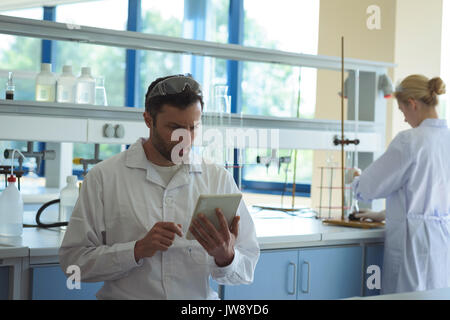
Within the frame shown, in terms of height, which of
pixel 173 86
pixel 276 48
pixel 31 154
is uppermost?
pixel 276 48

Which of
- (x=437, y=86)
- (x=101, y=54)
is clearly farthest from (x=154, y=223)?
(x=101, y=54)

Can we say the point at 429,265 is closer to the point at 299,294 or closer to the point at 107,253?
the point at 299,294

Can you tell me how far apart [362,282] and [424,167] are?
0.69 metres

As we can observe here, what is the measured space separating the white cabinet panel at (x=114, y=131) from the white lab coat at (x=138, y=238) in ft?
2.60

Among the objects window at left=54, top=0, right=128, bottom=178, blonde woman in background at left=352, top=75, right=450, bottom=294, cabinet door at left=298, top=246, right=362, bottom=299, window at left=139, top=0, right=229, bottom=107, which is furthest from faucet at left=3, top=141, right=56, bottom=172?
window at left=54, top=0, right=128, bottom=178

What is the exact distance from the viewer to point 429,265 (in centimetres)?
281

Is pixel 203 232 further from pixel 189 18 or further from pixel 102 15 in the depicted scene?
pixel 102 15

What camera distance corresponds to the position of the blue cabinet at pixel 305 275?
2.65 metres

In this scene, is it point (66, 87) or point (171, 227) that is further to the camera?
point (66, 87)

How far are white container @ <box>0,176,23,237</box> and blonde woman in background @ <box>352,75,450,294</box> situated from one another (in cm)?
167

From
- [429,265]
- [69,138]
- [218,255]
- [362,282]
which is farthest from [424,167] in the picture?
[69,138]

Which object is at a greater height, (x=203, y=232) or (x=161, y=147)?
(x=161, y=147)

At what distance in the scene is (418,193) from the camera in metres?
2.81

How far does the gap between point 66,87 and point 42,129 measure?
26cm
